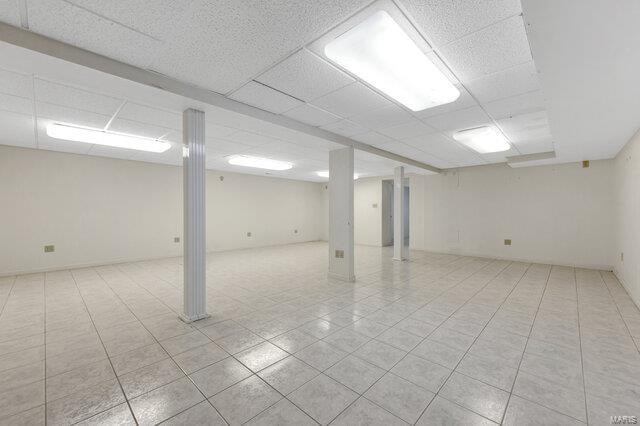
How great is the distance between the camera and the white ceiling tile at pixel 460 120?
3.27 metres

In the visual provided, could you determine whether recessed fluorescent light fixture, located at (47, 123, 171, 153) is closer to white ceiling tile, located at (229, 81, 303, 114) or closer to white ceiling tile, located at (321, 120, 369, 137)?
white ceiling tile, located at (229, 81, 303, 114)

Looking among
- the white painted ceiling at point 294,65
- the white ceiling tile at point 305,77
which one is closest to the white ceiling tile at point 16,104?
→ the white painted ceiling at point 294,65

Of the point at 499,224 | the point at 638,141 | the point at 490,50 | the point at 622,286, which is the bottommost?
the point at 622,286

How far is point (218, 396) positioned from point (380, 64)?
2823mm

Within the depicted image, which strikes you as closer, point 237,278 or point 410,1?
point 410,1

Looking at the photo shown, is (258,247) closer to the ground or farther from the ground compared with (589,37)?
closer to the ground

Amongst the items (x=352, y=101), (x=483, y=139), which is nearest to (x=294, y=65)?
(x=352, y=101)

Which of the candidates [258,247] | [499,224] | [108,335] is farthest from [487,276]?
[258,247]

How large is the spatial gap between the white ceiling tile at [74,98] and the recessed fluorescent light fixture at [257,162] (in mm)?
2888

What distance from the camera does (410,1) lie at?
1570 millimetres

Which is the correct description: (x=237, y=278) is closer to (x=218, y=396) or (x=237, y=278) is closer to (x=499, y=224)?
(x=218, y=396)

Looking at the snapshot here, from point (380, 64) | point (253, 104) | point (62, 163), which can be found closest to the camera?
point (380, 64)

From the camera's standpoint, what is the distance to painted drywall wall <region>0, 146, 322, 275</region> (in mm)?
5113

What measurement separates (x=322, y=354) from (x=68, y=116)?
4340 millimetres
